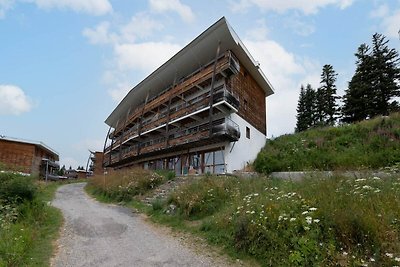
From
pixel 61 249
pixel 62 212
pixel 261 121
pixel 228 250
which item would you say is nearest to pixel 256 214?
pixel 228 250

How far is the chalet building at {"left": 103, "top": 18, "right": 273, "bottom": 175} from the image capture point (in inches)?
946

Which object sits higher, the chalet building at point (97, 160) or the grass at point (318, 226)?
the chalet building at point (97, 160)

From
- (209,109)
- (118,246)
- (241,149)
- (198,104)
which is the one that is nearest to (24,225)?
(118,246)

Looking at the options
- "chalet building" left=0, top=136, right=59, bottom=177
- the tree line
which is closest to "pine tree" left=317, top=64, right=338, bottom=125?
the tree line

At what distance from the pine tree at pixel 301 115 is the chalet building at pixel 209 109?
12.2 m

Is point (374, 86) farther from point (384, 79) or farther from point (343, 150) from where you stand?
point (343, 150)

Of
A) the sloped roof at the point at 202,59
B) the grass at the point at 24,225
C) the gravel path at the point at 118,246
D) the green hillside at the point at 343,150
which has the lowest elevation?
the gravel path at the point at 118,246

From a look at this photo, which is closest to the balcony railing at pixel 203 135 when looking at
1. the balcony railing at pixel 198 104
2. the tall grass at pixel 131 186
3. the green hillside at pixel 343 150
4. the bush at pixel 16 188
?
the balcony railing at pixel 198 104

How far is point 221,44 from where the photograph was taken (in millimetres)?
25547

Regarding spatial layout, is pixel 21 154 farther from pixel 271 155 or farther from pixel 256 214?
pixel 256 214

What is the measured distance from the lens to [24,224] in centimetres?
969

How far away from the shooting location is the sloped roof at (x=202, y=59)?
2452cm

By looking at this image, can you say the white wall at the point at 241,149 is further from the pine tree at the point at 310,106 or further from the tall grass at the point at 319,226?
the pine tree at the point at 310,106

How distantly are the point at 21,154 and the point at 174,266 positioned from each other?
46.5 meters
